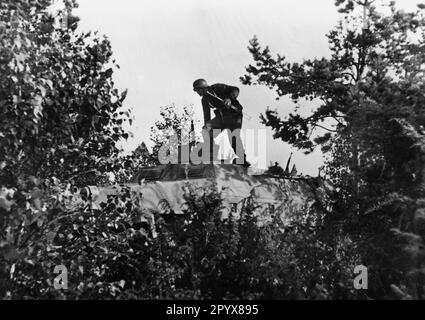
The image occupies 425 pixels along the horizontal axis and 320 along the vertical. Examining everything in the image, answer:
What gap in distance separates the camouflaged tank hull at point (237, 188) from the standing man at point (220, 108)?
182 centimetres

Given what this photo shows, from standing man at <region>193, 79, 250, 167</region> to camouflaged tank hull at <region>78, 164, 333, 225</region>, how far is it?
1.82m

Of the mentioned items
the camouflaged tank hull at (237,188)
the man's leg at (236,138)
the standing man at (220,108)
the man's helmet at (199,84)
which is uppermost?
the man's helmet at (199,84)

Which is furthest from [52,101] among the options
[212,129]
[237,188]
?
[212,129]

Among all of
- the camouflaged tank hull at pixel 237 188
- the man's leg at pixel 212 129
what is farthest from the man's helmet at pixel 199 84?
the camouflaged tank hull at pixel 237 188

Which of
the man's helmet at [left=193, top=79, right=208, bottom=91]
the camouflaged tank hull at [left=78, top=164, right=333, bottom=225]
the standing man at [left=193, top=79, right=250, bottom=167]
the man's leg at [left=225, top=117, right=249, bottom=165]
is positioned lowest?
the camouflaged tank hull at [left=78, top=164, right=333, bottom=225]

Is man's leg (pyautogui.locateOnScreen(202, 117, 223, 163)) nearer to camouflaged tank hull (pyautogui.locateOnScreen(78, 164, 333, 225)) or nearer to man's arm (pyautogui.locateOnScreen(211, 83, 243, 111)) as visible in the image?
man's arm (pyautogui.locateOnScreen(211, 83, 243, 111))

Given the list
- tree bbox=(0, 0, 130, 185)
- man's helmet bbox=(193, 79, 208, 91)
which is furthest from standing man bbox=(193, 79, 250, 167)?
tree bbox=(0, 0, 130, 185)

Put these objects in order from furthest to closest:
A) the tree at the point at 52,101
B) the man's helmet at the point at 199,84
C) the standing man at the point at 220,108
A: the man's helmet at the point at 199,84, the standing man at the point at 220,108, the tree at the point at 52,101

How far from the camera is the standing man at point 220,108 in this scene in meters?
14.7

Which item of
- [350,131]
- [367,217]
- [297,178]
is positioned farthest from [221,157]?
[367,217]

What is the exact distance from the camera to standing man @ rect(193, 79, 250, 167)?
48.4ft

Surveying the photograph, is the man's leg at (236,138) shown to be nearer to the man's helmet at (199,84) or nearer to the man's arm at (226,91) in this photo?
the man's arm at (226,91)

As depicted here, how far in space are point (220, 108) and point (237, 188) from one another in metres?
3.31

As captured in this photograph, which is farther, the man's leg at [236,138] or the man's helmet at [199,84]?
the man's helmet at [199,84]
